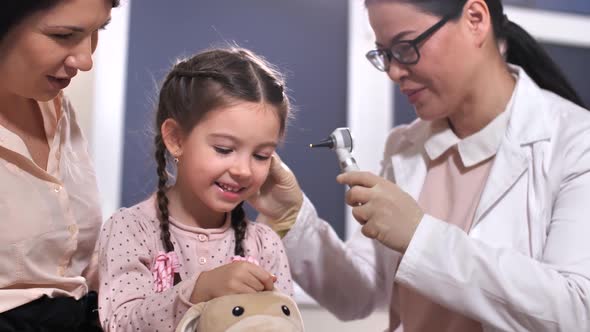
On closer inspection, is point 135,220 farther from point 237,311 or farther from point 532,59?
point 532,59

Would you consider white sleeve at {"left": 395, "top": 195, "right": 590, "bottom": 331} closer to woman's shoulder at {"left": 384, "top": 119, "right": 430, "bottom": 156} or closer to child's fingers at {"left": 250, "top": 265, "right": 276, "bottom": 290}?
child's fingers at {"left": 250, "top": 265, "right": 276, "bottom": 290}

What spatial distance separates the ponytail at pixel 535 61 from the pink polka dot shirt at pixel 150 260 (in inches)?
29.0

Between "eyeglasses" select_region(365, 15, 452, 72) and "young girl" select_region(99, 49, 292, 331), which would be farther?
"eyeglasses" select_region(365, 15, 452, 72)

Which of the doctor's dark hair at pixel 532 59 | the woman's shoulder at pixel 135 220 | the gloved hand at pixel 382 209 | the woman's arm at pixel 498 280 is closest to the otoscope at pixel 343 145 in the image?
the gloved hand at pixel 382 209

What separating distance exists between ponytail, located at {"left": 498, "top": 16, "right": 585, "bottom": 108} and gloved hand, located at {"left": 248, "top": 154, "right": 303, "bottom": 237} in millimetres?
577

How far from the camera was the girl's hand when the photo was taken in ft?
3.26

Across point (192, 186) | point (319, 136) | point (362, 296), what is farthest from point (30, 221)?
point (319, 136)

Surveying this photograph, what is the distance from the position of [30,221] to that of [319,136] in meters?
1.10

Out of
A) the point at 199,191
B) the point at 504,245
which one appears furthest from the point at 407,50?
the point at 199,191

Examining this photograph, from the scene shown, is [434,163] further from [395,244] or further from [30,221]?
[30,221]

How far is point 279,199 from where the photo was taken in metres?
1.53

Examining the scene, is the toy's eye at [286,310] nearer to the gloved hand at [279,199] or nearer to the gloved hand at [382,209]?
the gloved hand at [382,209]

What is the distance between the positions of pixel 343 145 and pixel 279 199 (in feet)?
1.01

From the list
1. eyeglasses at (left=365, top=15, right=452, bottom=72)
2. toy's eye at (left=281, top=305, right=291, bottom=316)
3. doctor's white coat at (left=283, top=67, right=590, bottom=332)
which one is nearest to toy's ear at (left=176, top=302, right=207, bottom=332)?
toy's eye at (left=281, top=305, right=291, bottom=316)
